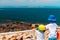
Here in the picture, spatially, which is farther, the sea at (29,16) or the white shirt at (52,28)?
the sea at (29,16)

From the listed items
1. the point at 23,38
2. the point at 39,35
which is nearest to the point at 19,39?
the point at 23,38

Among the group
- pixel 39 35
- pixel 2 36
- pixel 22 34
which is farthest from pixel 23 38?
pixel 39 35

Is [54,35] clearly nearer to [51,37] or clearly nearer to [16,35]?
[51,37]

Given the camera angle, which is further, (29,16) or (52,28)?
(29,16)

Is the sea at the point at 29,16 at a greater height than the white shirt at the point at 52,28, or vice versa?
the white shirt at the point at 52,28

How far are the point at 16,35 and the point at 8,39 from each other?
236mm

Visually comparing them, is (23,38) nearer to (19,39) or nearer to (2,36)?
(19,39)

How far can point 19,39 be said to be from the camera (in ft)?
22.6

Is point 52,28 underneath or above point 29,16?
above

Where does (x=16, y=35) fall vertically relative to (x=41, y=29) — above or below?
below

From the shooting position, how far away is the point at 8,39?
6992 mm

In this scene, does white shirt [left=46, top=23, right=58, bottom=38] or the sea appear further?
the sea

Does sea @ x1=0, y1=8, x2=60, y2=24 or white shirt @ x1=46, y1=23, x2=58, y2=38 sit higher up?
white shirt @ x1=46, y1=23, x2=58, y2=38

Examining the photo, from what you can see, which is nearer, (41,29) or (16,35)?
(41,29)
